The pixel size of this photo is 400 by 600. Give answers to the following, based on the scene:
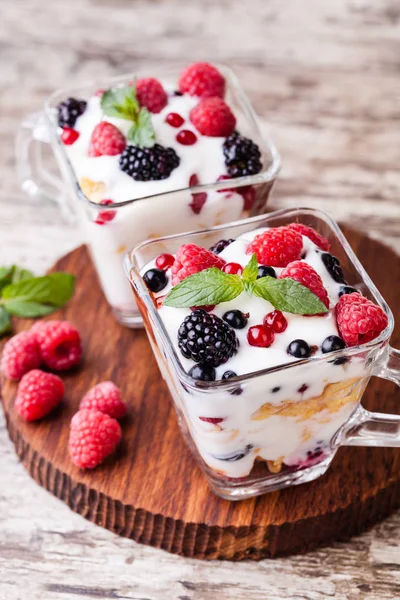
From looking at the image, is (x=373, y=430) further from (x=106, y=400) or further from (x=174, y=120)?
(x=174, y=120)

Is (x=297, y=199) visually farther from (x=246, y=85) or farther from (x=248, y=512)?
(x=248, y=512)

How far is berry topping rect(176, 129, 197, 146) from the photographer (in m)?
2.34

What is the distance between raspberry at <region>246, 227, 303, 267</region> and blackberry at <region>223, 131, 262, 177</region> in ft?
1.26

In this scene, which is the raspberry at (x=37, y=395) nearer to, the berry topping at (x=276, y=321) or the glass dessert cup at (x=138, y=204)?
the glass dessert cup at (x=138, y=204)

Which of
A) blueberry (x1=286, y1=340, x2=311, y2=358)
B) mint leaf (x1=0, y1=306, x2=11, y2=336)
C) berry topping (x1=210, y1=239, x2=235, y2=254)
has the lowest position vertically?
mint leaf (x1=0, y1=306, x2=11, y2=336)

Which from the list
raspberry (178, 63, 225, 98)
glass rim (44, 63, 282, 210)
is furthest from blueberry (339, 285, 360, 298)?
raspberry (178, 63, 225, 98)

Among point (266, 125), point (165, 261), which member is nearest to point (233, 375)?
point (165, 261)

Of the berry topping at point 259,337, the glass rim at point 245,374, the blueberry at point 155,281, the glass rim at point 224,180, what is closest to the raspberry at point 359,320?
the glass rim at point 245,374

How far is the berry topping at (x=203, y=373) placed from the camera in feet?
5.76

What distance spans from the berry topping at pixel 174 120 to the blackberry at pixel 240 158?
0.49 ft

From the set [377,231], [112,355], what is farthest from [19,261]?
[377,231]

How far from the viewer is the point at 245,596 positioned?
2002 millimetres

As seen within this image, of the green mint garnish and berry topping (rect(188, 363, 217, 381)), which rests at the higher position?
the green mint garnish

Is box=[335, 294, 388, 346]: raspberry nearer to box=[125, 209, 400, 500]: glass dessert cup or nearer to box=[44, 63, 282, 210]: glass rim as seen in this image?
box=[125, 209, 400, 500]: glass dessert cup
